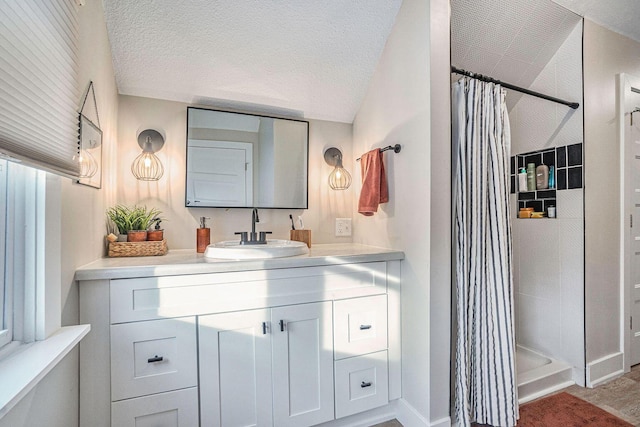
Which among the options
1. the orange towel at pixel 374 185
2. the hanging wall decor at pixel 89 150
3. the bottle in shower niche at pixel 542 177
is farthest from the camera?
the bottle in shower niche at pixel 542 177

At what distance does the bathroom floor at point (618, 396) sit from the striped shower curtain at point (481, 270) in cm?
48

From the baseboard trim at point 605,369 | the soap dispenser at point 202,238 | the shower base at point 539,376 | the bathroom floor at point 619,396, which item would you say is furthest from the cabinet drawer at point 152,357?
the baseboard trim at point 605,369

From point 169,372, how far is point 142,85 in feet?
4.84

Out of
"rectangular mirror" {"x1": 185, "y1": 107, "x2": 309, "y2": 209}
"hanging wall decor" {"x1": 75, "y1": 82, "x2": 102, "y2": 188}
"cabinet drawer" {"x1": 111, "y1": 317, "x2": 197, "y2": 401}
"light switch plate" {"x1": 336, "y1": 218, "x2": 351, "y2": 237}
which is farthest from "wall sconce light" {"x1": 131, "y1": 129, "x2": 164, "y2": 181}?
"light switch plate" {"x1": 336, "y1": 218, "x2": 351, "y2": 237}

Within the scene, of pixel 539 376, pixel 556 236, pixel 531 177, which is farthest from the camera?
pixel 531 177

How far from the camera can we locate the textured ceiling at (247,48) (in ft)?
4.88

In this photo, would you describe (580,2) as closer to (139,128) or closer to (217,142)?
(217,142)

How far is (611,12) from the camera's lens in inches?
75.2

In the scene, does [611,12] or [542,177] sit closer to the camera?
[611,12]

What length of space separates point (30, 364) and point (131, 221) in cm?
86

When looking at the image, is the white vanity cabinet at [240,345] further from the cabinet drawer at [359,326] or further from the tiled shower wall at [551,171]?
the tiled shower wall at [551,171]

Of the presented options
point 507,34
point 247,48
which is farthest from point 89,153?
point 507,34

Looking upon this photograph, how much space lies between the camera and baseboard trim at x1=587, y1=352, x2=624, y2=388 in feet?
6.24

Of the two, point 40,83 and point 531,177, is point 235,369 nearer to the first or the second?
point 40,83
